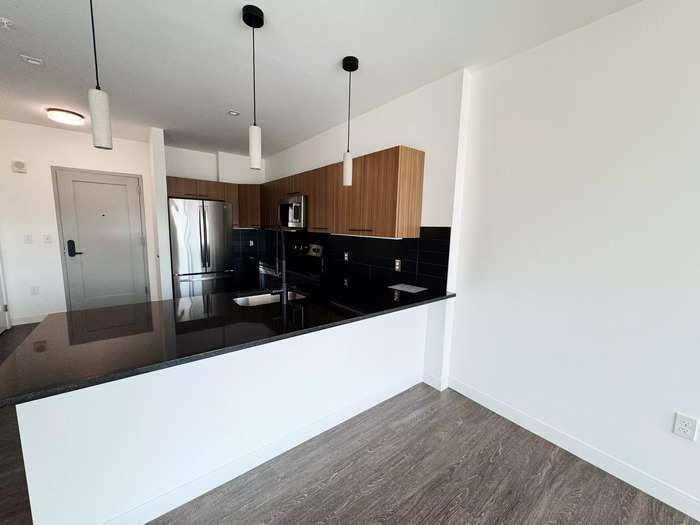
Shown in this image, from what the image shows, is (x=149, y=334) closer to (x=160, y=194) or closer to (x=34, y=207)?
(x=160, y=194)

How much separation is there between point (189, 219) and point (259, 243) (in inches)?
53.9

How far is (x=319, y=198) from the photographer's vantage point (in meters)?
3.18

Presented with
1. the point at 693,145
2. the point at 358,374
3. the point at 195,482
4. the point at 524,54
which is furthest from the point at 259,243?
the point at 693,145

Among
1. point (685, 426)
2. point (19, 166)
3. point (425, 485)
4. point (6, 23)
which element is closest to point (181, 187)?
point (19, 166)

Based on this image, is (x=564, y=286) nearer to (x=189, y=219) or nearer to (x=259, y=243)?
(x=189, y=219)

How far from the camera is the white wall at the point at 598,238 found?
4.78 ft

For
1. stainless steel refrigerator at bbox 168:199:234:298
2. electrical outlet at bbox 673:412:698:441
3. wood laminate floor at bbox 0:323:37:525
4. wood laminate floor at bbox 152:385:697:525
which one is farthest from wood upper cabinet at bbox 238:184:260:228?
electrical outlet at bbox 673:412:698:441

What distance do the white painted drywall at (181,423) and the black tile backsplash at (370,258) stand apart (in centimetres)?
68

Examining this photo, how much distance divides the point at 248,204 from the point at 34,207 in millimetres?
2536

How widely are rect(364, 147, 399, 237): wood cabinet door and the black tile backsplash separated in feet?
1.17

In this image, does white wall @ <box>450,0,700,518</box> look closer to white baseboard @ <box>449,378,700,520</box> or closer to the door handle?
white baseboard @ <box>449,378,700,520</box>

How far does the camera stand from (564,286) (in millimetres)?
1863

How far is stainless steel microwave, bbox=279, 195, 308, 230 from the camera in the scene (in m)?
3.39

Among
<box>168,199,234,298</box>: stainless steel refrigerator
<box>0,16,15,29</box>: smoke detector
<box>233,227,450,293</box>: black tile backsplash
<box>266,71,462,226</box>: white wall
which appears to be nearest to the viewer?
<box>0,16,15,29</box>: smoke detector
